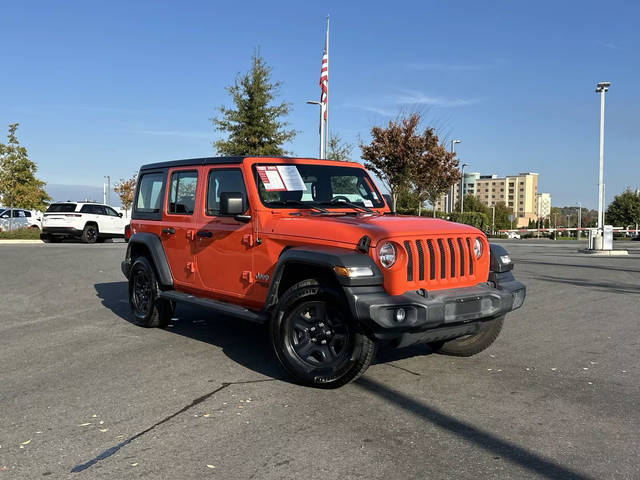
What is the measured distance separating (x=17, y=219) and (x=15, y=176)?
7.90 feet

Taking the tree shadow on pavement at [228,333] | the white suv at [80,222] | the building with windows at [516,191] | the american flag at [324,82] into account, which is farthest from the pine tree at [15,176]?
the building with windows at [516,191]

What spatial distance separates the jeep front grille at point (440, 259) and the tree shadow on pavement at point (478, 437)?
90 cm

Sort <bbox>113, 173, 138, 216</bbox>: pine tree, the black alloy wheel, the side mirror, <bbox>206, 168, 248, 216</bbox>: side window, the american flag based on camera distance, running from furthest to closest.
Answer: <bbox>113, 173, 138, 216</bbox>: pine tree
the american flag
<bbox>206, 168, 248, 216</bbox>: side window
the side mirror
the black alloy wheel

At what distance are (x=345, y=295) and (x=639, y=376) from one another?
279 cm

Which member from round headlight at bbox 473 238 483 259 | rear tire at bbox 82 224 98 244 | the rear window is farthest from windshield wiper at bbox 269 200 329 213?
the rear window

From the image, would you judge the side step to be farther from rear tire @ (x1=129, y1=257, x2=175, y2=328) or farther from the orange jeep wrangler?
rear tire @ (x1=129, y1=257, x2=175, y2=328)

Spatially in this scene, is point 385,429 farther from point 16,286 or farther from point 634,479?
point 16,286

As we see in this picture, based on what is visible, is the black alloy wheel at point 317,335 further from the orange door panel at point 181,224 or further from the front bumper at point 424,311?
the orange door panel at point 181,224

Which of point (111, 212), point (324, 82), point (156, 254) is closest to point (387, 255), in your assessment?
point (156, 254)

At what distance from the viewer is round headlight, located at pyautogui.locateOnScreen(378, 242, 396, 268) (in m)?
4.50

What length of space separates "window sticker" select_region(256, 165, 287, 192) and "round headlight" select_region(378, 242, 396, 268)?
156cm

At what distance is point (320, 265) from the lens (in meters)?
4.59

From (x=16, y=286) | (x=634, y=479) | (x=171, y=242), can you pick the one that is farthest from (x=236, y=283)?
(x=16, y=286)

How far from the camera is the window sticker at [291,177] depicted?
581 cm
